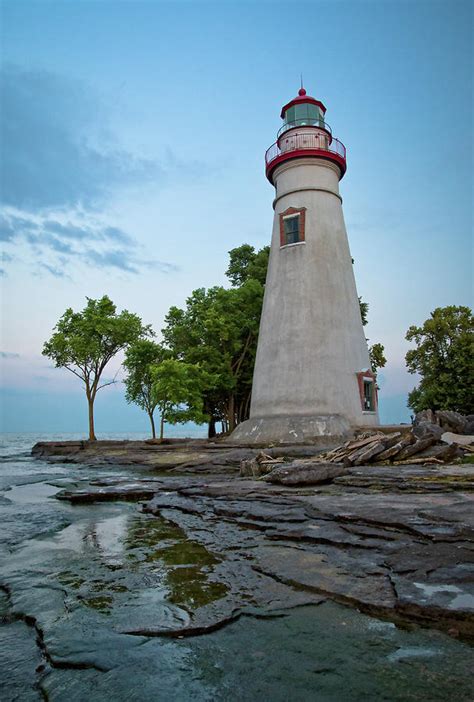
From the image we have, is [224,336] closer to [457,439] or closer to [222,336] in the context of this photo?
[222,336]

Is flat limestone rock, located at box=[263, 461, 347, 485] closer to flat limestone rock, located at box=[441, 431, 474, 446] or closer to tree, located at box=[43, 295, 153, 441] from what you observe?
flat limestone rock, located at box=[441, 431, 474, 446]

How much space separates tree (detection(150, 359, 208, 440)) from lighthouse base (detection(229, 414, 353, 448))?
5.80 metres

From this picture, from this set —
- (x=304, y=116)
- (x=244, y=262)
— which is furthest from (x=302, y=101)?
(x=244, y=262)

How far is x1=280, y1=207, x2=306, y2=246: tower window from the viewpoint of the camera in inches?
891

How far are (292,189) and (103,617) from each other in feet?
74.4

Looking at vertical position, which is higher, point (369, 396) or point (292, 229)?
point (292, 229)

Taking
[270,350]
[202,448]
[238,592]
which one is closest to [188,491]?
[238,592]

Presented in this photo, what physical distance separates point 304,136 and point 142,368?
18.3m

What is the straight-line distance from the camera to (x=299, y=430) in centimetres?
1959

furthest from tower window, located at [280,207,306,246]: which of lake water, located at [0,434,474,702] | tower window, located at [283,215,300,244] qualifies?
lake water, located at [0,434,474,702]

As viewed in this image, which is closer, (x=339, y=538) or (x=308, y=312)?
(x=339, y=538)

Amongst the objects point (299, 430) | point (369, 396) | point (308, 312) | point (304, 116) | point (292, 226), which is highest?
point (304, 116)

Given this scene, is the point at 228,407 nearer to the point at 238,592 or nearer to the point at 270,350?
the point at 270,350

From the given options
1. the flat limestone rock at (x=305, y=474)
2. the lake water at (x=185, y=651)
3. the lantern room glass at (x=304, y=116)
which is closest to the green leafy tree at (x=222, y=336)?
the lantern room glass at (x=304, y=116)
